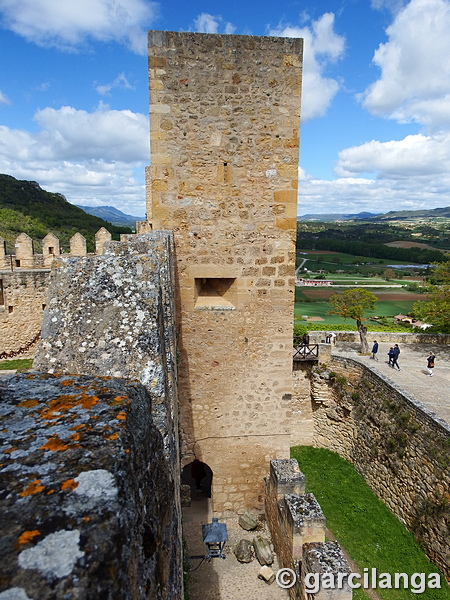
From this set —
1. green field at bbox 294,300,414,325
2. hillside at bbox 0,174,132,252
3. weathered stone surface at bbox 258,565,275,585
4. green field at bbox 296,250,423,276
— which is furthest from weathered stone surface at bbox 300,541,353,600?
green field at bbox 296,250,423,276

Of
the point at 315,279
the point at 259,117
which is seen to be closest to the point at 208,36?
the point at 259,117

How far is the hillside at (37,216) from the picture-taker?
27.8m

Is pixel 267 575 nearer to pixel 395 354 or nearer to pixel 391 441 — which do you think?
pixel 391 441

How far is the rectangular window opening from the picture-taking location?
6152 millimetres

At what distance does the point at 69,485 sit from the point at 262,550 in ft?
20.7

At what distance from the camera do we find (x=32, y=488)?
2.97 ft

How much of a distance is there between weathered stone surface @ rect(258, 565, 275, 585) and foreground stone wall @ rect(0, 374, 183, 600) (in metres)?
5.33

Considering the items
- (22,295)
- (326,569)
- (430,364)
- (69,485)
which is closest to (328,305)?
(430,364)

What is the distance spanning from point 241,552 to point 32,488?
20.6 feet

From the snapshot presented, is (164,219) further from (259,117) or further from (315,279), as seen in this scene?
(315,279)

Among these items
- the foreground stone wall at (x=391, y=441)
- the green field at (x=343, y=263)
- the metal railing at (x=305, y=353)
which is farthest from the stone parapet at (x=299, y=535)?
the green field at (x=343, y=263)

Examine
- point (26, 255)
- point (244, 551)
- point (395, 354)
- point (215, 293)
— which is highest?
point (26, 255)

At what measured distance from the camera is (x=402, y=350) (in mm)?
15117

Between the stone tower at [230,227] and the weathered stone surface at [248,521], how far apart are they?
156mm
